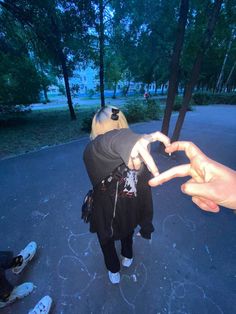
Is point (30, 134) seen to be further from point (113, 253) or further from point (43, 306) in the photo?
point (113, 253)

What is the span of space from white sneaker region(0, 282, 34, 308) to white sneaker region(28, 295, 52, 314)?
0.21 m

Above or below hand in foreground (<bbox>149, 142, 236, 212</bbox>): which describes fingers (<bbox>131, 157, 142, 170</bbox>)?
below

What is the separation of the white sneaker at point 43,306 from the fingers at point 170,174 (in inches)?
74.7

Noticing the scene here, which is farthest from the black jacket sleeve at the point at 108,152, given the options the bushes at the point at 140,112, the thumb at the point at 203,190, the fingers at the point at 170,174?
the bushes at the point at 140,112

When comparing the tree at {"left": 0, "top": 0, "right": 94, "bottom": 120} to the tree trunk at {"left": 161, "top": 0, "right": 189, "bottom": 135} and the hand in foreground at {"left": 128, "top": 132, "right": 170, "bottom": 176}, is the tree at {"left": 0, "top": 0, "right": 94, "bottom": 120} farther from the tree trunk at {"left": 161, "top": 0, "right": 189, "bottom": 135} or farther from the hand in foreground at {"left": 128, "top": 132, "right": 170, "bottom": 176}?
the hand in foreground at {"left": 128, "top": 132, "right": 170, "bottom": 176}

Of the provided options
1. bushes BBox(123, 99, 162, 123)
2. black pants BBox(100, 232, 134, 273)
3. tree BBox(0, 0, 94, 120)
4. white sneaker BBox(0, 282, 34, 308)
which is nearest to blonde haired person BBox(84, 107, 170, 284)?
black pants BBox(100, 232, 134, 273)

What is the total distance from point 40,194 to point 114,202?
106 inches

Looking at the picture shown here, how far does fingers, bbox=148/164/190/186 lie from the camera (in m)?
0.67

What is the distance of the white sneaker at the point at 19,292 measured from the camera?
176 centimetres

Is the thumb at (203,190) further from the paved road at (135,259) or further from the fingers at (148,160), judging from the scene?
the paved road at (135,259)

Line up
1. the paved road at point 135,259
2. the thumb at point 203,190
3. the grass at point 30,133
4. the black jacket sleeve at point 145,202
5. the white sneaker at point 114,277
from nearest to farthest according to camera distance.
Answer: the thumb at point 203,190
the black jacket sleeve at point 145,202
the paved road at point 135,259
the white sneaker at point 114,277
the grass at point 30,133

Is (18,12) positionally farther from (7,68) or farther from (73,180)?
(73,180)

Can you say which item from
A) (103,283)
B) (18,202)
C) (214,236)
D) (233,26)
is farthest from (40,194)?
(233,26)

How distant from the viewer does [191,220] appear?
9.51 feet
